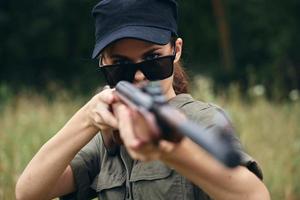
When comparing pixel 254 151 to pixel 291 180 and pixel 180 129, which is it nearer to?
pixel 291 180

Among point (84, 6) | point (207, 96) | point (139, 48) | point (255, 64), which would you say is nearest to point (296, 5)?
point (255, 64)

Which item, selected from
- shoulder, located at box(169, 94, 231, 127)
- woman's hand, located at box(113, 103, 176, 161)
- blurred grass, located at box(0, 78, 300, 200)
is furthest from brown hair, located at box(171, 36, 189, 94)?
blurred grass, located at box(0, 78, 300, 200)

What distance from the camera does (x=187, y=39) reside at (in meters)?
31.4

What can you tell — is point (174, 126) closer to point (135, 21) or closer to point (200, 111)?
point (200, 111)

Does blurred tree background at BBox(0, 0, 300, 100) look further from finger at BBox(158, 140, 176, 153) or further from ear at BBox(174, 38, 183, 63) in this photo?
finger at BBox(158, 140, 176, 153)

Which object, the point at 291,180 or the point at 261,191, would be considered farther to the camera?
the point at 291,180

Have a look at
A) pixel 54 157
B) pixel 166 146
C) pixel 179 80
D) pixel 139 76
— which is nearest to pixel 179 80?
pixel 179 80

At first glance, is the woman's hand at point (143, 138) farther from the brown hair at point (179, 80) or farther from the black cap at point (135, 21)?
the brown hair at point (179, 80)

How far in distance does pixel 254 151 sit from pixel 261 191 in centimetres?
466

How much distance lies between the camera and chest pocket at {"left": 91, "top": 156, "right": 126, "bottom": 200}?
8.78 feet

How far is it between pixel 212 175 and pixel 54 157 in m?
0.66

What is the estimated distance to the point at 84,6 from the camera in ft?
101

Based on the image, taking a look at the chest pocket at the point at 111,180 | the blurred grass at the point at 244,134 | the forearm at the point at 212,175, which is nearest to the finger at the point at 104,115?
the forearm at the point at 212,175

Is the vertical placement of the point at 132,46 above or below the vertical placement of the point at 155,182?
above
